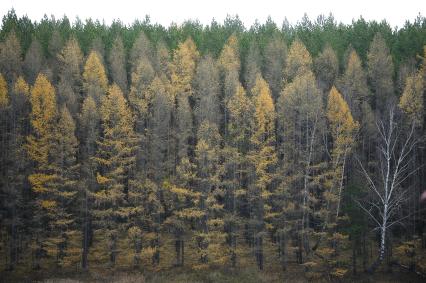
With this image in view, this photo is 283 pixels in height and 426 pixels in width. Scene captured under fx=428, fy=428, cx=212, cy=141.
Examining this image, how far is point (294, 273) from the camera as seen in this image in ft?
118

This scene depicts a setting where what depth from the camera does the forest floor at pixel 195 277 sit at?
3403cm

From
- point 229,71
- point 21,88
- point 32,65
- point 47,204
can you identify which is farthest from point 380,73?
point 32,65

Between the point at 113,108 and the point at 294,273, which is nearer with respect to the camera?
the point at 294,273

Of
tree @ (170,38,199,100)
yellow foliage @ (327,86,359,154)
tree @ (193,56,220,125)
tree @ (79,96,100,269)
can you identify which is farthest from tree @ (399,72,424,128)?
tree @ (79,96,100,269)

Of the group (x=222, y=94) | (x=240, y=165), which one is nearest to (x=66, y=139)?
(x=240, y=165)

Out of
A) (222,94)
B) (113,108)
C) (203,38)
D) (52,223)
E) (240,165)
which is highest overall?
(203,38)

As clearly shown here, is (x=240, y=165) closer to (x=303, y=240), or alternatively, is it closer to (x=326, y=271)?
(x=303, y=240)

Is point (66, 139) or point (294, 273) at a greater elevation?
point (66, 139)

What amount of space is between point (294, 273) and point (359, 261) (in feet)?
21.5

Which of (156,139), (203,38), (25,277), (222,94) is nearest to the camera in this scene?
(25,277)

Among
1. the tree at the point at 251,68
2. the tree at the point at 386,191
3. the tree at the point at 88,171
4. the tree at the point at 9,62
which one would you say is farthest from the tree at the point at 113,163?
A: the tree at the point at 386,191

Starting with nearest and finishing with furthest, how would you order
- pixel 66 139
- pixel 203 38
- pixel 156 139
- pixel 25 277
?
1. pixel 25 277
2. pixel 66 139
3. pixel 156 139
4. pixel 203 38

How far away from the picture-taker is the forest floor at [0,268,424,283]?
3403 centimetres

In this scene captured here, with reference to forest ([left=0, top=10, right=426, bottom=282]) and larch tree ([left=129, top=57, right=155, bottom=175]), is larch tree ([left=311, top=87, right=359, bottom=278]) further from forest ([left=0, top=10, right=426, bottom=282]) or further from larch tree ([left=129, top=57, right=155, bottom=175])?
larch tree ([left=129, top=57, right=155, bottom=175])
